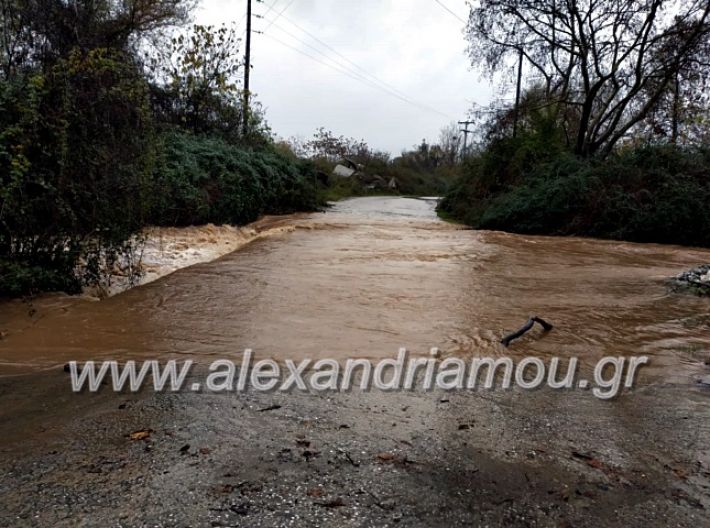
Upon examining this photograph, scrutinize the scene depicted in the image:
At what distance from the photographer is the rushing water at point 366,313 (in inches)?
171

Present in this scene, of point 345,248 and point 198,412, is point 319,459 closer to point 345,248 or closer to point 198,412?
point 198,412

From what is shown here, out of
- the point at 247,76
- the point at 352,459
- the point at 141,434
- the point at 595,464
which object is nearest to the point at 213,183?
the point at 247,76

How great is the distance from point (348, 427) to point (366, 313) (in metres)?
2.77

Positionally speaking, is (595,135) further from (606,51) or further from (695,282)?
(695,282)

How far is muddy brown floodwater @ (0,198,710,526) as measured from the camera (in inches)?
83.7

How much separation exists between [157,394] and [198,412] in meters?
0.44

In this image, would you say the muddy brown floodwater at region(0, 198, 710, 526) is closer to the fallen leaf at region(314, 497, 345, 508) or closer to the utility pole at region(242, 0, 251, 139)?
the fallen leaf at region(314, 497, 345, 508)

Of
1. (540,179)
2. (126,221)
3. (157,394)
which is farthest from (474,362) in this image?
(540,179)

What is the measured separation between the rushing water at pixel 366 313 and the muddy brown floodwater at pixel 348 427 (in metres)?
0.03

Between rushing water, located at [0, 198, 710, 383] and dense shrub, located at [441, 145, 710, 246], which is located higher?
dense shrub, located at [441, 145, 710, 246]

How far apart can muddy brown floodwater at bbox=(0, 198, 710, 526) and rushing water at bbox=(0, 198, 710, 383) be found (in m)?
0.03

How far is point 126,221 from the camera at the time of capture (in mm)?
6023

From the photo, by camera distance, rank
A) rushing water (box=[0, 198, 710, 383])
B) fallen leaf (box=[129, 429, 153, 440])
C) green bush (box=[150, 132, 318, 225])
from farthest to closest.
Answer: green bush (box=[150, 132, 318, 225]) → rushing water (box=[0, 198, 710, 383]) → fallen leaf (box=[129, 429, 153, 440])

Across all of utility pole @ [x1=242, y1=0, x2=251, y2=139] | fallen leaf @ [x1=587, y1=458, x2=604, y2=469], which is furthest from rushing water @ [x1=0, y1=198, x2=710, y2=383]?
utility pole @ [x1=242, y1=0, x2=251, y2=139]
